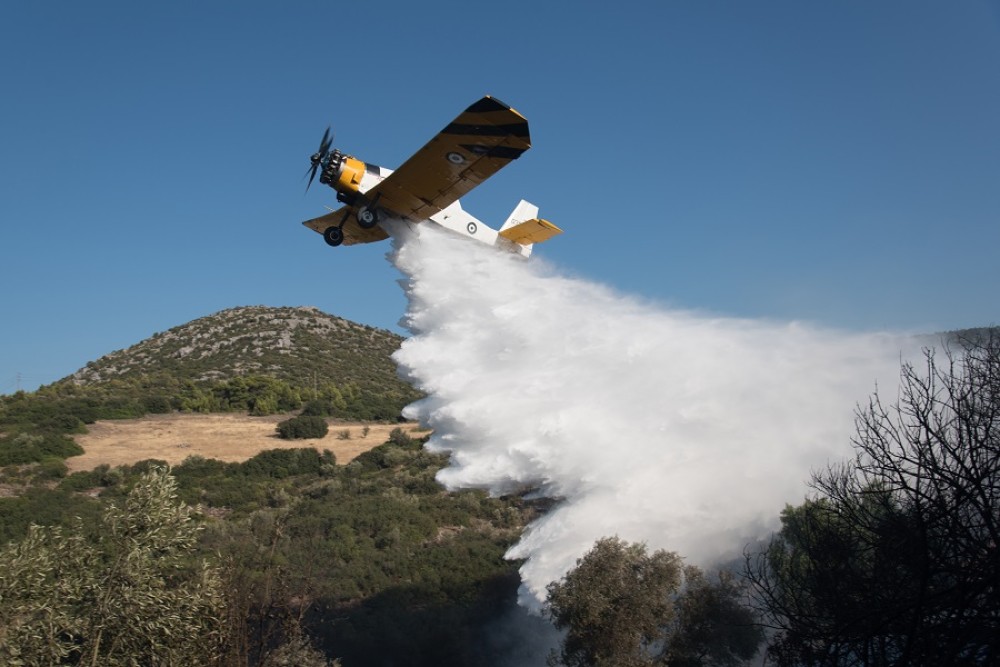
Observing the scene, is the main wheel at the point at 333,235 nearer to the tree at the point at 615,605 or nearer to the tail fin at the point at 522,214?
the tail fin at the point at 522,214

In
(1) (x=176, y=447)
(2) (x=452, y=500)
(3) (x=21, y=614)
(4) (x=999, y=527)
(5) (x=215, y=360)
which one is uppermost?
(5) (x=215, y=360)

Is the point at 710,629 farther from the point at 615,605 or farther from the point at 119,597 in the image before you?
the point at 119,597

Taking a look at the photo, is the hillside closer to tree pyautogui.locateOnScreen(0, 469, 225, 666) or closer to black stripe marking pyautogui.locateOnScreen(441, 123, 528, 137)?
black stripe marking pyautogui.locateOnScreen(441, 123, 528, 137)

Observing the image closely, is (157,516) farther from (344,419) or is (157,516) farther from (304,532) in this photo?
(344,419)

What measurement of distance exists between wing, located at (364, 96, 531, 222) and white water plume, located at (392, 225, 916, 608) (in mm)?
1298

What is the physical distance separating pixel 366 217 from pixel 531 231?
5.47 m

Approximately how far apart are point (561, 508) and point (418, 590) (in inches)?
320

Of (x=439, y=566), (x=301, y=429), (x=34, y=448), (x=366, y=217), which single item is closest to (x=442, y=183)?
(x=366, y=217)

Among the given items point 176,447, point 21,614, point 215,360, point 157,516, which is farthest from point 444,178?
point 215,360

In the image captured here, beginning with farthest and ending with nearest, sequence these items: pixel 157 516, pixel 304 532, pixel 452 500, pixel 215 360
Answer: pixel 215 360
pixel 452 500
pixel 304 532
pixel 157 516

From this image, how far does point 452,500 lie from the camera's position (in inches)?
1403

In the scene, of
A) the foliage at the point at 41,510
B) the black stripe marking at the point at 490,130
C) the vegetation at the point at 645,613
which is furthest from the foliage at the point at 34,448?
the vegetation at the point at 645,613

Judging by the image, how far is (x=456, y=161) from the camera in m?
19.0

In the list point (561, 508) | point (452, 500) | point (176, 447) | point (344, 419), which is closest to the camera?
point (561, 508)
